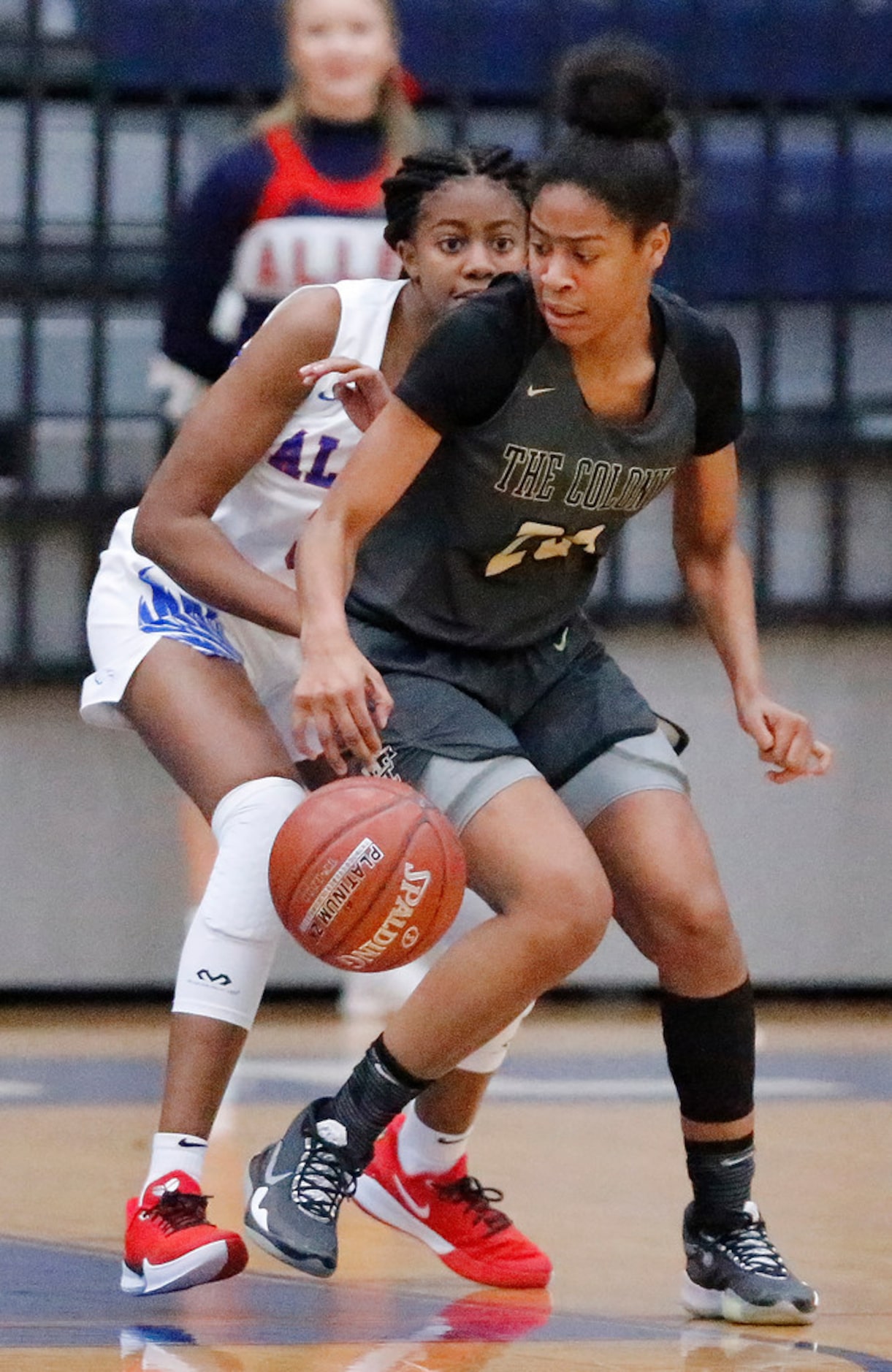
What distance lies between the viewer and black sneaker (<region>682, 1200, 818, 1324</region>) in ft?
11.4

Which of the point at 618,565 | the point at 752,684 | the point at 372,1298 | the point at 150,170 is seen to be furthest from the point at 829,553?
the point at 372,1298

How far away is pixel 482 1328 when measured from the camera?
336 centimetres

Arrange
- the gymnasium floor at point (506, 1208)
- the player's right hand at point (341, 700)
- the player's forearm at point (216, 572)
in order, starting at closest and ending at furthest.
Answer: the gymnasium floor at point (506, 1208)
the player's right hand at point (341, 700)
the player's forearm at point (216, 572)

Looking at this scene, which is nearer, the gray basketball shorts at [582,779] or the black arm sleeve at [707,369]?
the gray basketball shorts at [582,779]

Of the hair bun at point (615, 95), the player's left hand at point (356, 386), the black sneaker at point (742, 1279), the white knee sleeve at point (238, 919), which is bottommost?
the black sneaker at point (742, 1279)

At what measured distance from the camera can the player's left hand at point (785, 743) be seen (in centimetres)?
372

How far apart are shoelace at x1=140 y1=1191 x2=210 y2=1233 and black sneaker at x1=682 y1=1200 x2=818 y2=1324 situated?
2.30 feet

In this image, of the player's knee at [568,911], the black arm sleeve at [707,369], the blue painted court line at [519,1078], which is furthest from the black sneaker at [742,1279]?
the blue painted court line at [519,1078]

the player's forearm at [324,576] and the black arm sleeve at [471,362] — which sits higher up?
the black arm sleeve at [471,362]

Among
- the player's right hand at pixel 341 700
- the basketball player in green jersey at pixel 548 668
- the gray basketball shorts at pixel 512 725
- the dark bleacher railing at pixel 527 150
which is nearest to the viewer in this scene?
the player's right hand at pixel 341 700

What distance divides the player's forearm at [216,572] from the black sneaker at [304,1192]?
0.71 m

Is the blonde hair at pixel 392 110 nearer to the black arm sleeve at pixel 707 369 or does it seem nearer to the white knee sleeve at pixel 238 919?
the black arm sleeve at pixel 707 369

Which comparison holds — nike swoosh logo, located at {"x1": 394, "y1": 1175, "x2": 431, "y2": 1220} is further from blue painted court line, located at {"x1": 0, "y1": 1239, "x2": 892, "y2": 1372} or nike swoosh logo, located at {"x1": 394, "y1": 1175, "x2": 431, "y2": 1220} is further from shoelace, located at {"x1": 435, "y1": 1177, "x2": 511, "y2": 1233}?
blue painted court line, located at {"x1": 0, "y1": 1239, "x2": 892, "y2": 1372}

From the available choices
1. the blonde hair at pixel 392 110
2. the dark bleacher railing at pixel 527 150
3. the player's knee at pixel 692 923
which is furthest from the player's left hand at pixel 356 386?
the dark bleacher railing at pixel 527 150
